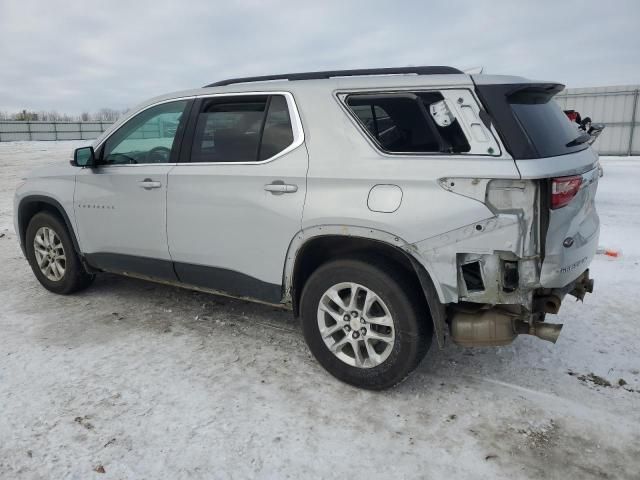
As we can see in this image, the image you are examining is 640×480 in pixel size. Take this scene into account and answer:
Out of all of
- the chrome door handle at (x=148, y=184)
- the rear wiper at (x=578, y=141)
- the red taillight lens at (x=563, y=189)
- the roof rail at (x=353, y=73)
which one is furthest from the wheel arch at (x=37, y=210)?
the rear wiper at (x=578, y=141)

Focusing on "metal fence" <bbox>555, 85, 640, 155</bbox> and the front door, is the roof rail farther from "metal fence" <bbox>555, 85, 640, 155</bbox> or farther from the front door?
"metal fence" <bbox>555, 85, 640, 155</bbox>

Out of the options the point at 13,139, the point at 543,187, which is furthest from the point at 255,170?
the point at 13,139

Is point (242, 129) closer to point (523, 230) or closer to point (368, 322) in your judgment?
point (368, 322)

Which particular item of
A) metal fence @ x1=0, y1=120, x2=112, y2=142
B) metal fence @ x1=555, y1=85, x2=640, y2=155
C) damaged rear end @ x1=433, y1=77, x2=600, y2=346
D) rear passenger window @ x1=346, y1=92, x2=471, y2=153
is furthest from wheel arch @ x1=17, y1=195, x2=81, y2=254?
metal fence @ x1=0, y1=120, x2=112, y2=142

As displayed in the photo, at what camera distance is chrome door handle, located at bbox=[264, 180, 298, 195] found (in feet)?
10.6

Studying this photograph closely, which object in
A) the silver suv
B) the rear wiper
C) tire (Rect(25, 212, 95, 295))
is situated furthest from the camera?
tire (Rect(25, 212, 95, 295))

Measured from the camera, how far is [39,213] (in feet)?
15.9

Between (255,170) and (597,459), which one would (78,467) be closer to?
(255,170)

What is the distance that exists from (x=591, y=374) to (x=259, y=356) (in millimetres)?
2272

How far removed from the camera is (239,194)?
3434 millimetres

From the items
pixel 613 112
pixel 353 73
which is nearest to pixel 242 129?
pixel 353 73

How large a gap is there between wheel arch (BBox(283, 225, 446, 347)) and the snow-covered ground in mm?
534

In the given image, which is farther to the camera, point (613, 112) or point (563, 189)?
point (613, 112)

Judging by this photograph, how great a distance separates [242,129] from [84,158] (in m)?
1.62
